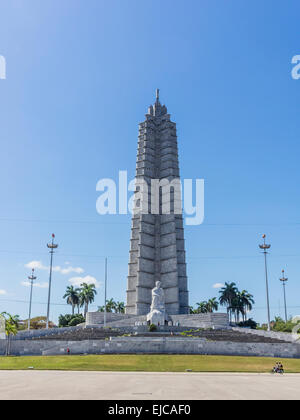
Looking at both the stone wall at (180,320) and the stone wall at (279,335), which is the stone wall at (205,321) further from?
the stone wall at (279,335)

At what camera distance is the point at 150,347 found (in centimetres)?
3678

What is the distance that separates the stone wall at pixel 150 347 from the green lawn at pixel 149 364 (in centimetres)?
408

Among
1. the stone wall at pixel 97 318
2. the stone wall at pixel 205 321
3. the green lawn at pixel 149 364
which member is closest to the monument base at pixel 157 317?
the stone wall at pixel 205 321

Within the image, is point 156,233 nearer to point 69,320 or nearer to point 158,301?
point 158,301

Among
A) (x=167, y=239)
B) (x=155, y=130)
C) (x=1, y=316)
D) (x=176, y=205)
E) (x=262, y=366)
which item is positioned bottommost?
(x=262, y=366)

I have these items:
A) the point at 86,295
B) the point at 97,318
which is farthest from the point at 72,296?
the point at 97,318

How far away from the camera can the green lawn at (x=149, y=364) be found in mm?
27141

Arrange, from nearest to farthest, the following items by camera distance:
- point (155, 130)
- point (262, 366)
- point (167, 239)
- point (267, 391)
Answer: point (267, 391)
point (262, 366)
point (167, 239)
point (155, 130)
